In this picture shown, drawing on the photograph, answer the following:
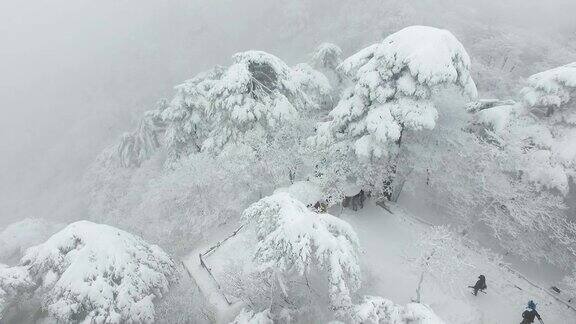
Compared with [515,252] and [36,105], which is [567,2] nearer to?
[515,252]

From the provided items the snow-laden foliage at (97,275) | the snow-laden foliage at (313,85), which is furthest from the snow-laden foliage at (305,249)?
the snow-laden foliage at (313,85)

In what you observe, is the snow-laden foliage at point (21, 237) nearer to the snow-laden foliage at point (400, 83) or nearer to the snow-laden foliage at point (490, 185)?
the snow-laden foliage at point (400, 83)

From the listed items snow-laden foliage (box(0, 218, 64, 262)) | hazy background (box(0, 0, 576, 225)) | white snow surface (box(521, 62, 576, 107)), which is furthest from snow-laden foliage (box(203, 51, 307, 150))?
hazy background (box(0, 0, 576, 225))

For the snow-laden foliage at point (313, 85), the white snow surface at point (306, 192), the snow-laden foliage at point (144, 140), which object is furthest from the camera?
the snow-laden foliage at point (144, 140)

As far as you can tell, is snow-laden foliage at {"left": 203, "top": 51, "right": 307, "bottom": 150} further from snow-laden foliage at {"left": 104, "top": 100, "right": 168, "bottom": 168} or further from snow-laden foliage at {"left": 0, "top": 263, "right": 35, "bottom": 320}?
snow-laden foliage at {"left": 104, "top": 100, "right": 168, "bottom": 168}

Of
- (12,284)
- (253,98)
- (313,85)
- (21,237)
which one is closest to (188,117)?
(253,98)

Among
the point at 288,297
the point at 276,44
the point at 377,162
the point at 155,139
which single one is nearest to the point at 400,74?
the point at 377,162

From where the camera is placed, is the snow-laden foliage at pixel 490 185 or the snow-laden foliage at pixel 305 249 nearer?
the snow-laden foliage at pixel 305 249
